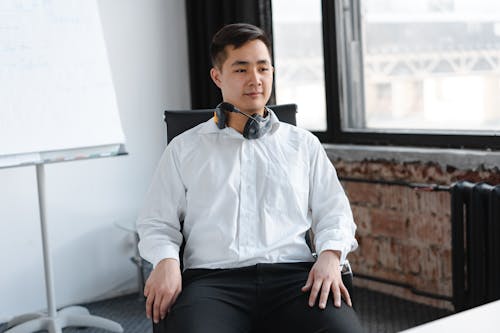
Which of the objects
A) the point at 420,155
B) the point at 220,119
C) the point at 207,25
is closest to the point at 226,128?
the point at 220,119

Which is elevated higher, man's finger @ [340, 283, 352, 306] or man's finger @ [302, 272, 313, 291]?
man's finger @ [302, 272, 313, 291]

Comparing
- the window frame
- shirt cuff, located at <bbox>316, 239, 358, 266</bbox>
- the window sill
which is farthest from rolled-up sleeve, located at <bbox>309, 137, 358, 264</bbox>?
the window frame

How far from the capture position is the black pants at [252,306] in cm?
173

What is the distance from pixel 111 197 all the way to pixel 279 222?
6.49 ft

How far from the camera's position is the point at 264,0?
12.4 ft

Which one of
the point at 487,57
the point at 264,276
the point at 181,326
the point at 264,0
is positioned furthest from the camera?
the point at 264,0

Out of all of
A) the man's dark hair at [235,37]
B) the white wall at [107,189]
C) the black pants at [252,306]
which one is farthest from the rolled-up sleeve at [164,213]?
the white wall at [107,189]

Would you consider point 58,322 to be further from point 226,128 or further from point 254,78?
point 254,78

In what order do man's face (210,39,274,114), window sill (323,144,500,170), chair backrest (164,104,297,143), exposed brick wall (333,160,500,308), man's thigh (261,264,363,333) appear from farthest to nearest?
1. exposed brick wall (333,160,500,308)
2. window sill (323,144,500,170)
3. chair backrest (164,104,297,143)
4. man's face (210,39,274,114)
5. man's thigh (261,264,363,333)

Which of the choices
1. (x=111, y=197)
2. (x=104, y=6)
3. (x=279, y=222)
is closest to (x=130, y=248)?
(x=111, y=197)

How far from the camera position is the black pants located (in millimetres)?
1728

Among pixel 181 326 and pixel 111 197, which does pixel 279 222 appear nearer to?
pixel 181 326

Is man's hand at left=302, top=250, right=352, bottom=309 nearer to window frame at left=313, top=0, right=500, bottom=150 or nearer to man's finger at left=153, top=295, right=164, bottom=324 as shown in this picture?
man's finger at left=153, top=295, right=164, bottom=324

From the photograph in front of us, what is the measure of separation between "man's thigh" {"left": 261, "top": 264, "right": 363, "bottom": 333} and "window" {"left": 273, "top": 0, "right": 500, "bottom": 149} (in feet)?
4.81
